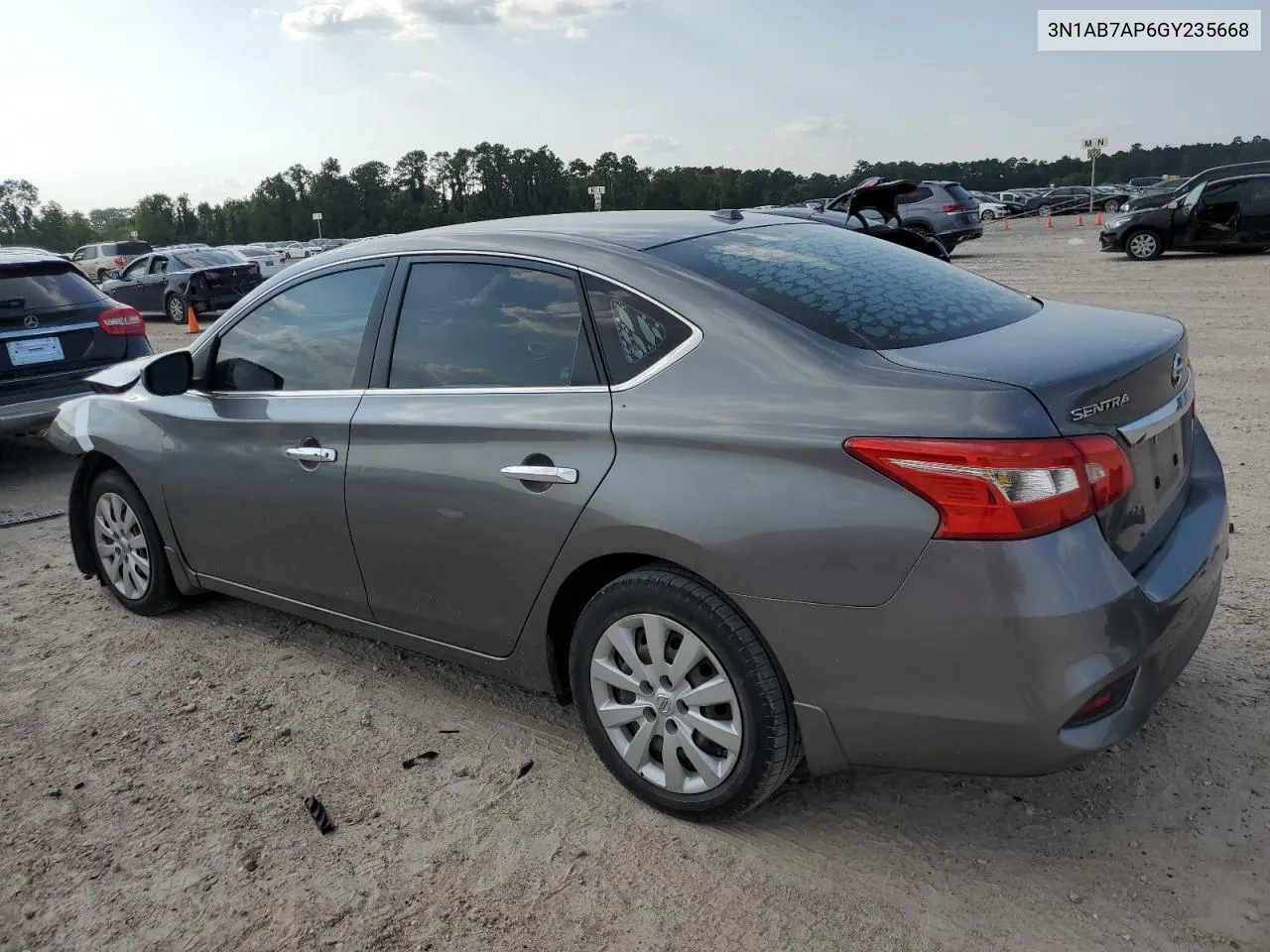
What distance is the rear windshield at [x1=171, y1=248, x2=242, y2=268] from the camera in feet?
67.7

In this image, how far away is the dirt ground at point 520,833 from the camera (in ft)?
8.13

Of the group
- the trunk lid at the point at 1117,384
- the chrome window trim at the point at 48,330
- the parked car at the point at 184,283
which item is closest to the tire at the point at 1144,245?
the parked car at the point at 184,283

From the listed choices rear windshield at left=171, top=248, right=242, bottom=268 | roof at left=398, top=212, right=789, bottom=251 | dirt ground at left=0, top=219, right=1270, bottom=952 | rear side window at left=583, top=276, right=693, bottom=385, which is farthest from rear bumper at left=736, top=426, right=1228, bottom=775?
rear windshield at left=171, top=248, right=242, bottom=268

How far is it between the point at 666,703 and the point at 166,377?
8.11 feet

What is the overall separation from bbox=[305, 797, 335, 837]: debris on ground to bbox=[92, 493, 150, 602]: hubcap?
1.89 meters

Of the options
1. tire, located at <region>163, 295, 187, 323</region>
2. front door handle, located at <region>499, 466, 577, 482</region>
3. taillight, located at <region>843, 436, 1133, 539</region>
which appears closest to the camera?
taillight, located at <region>843, 436, 1133, 539</region>

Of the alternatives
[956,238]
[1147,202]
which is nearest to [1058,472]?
[1147,202]

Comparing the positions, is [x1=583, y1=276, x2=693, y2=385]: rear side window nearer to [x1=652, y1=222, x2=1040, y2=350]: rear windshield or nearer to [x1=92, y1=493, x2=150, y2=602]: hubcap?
[x1=652, y1=222, x2=1040, y2=350]: rear windshield

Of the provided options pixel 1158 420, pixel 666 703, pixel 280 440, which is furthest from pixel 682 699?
pixel 280 440

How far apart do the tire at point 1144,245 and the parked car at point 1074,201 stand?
33.4 m

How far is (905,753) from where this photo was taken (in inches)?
96.7

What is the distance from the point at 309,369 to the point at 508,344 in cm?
97

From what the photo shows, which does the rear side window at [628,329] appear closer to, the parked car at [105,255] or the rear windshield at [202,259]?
the rear windshield at [202,259]

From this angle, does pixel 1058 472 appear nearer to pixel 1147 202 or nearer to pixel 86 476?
pixel 86 476
